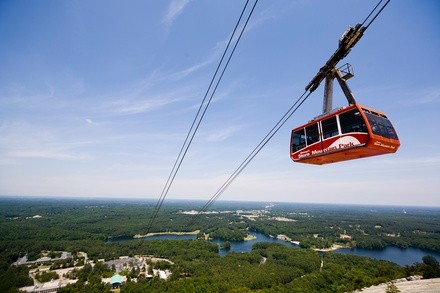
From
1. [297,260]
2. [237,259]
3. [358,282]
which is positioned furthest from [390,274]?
[237,259]

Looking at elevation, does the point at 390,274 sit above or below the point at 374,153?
below

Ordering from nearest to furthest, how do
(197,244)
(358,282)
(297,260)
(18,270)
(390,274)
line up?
(358,282)
(390,274)
(18,270)
(297,260)
(197,244)

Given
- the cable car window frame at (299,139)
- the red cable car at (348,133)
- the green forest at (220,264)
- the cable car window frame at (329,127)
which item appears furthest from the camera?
the green forest at (220,264)

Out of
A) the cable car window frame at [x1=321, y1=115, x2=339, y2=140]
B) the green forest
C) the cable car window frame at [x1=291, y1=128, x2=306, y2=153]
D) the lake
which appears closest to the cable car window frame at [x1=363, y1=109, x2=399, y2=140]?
the cable car window frame at [x1=321, y1=115, x2=339, y2=140]

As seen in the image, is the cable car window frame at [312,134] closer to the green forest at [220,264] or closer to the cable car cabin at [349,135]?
the cable car cabin at [349,135]

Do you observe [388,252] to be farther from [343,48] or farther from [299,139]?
[343,48]

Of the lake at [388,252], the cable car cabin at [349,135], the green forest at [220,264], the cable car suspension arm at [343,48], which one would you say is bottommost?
the lake at [388,252]

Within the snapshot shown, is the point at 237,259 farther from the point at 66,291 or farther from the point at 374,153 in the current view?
the point at 374,153

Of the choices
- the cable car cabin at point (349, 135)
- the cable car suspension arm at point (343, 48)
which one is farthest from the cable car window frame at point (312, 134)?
the cable car suspension arm at point (343, 48)
